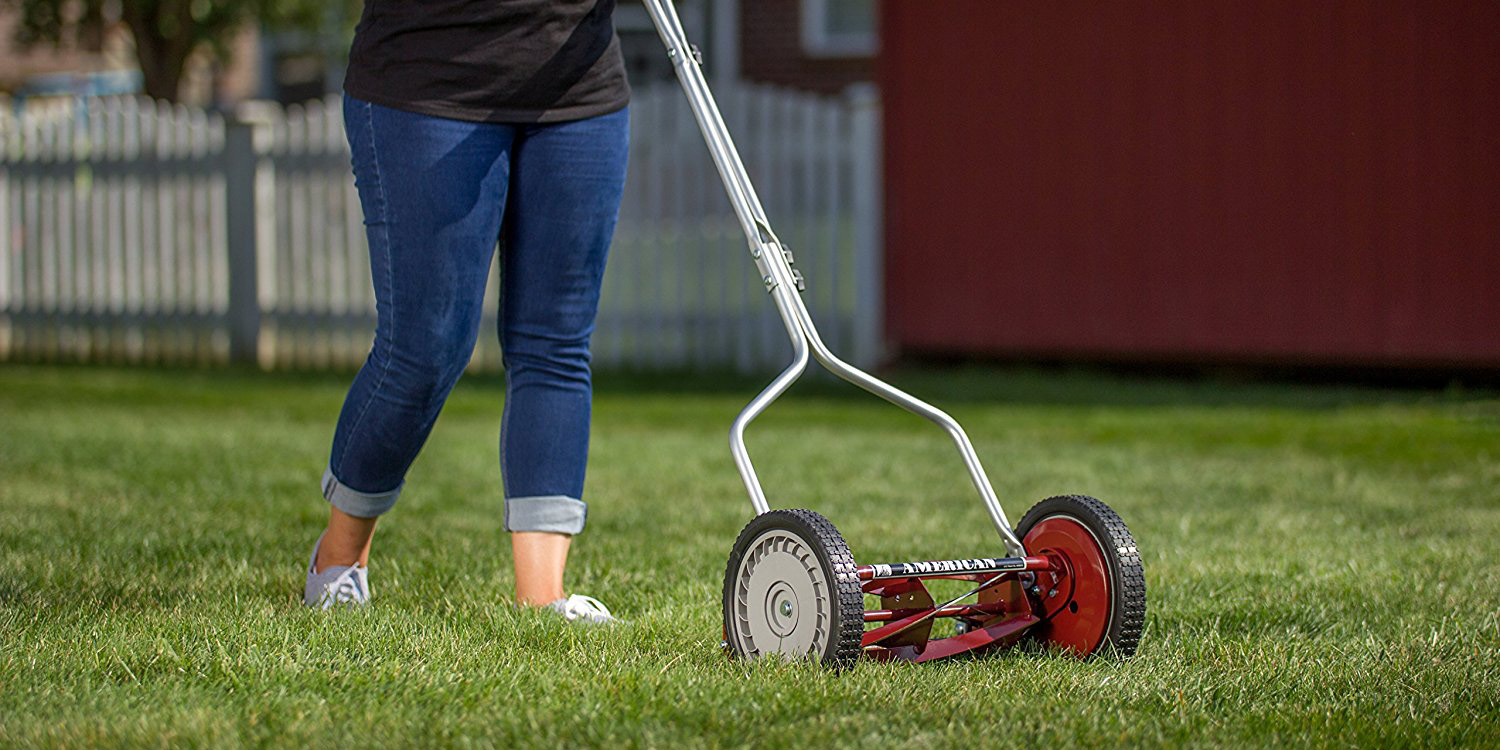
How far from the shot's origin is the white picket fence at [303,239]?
405 inches

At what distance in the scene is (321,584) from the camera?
354cm

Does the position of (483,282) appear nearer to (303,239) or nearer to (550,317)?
(550,317)

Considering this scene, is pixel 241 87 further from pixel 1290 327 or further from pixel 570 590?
pixel 570 590

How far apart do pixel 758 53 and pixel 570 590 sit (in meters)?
11.7

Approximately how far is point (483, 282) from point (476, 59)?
407mm

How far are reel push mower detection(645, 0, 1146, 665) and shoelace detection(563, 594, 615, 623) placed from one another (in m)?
0.42

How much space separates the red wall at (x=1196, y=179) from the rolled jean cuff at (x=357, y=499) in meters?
6.73

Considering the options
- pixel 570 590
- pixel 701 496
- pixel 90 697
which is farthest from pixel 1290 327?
pixel 90 697

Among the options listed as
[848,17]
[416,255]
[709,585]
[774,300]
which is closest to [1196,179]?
[848,17]

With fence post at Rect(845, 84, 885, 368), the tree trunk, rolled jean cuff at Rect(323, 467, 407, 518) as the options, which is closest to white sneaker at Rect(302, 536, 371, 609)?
rolled jean cuff at Rect(323, 467, 407, 518)

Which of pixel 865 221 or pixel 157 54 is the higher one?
pixel 157 54

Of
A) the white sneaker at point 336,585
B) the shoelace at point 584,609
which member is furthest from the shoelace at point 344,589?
the shoelace at point 584,609

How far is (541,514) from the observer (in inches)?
136

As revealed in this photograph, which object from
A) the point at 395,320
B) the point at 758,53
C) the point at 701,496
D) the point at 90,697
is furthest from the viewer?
the point at 758,53
